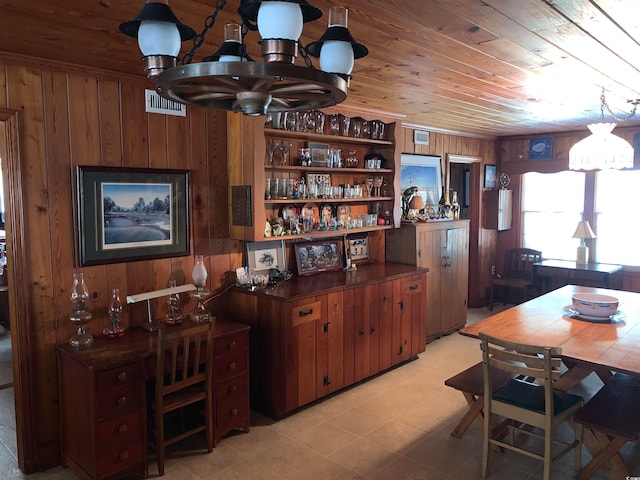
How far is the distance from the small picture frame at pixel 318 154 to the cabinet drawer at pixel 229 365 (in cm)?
170

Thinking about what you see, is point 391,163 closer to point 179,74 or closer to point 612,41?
point 612,41

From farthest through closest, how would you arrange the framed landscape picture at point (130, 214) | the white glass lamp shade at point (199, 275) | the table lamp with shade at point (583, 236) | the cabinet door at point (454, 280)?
1. the table lamp with shade at point (583, 236)
2. the cabinet door at point (454, 280)
3. the white glass lamp shade at point (199, 275)
4. the framed landscape picture at point (130, 214)

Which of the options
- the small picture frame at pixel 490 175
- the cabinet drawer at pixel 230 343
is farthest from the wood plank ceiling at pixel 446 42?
the small picture frame at pixel 490 175

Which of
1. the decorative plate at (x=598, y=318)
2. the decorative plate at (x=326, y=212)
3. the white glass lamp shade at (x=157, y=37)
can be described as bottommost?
the decorative plate at (x=598, y=318)

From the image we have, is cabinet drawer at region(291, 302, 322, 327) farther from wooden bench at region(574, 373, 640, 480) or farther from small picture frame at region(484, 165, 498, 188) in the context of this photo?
small picture frame at region(484, 165, 498, 188)

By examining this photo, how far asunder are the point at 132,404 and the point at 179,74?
2.19 metres

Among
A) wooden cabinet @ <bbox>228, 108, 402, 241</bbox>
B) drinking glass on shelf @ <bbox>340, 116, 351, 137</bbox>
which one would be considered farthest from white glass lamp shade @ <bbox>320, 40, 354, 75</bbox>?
drinking glass on shelf @ <bbox>340, 116, 351, 137</bbox>

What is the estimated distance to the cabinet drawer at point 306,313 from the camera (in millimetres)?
3514

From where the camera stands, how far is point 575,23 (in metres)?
2.16

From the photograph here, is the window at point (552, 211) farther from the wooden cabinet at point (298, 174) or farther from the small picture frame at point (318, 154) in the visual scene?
the small picture frame at point (318, 154)

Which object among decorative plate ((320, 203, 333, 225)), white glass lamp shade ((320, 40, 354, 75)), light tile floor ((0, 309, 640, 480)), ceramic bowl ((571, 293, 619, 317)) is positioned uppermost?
white glass lamp shade ((320, 40, 354, 75))

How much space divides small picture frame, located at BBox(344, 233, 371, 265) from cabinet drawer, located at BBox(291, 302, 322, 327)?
1.13 metres

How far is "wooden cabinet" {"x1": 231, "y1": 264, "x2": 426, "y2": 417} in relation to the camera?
3.54 meters

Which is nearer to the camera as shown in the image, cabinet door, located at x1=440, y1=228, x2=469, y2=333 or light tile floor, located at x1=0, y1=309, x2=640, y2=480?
light tile floor, located at x1=0, y1=309, x2=640, y2=480
